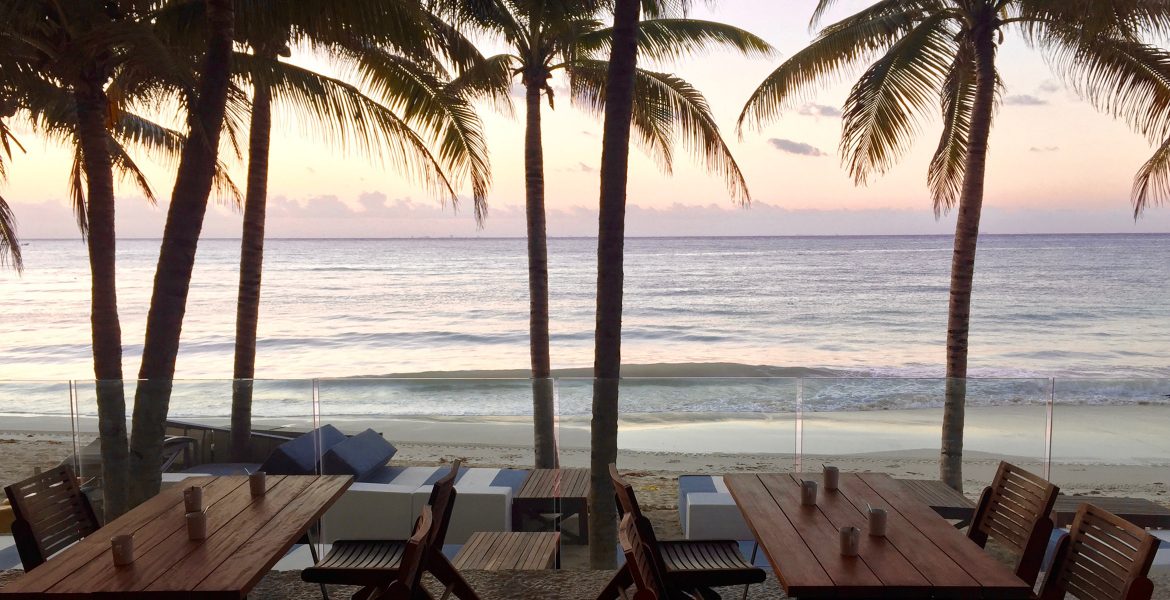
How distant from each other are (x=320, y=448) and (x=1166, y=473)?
19.1 feet

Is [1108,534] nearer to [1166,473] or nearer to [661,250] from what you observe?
[1166,473]

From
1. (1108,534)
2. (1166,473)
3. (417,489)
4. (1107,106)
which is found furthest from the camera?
(1107,106)

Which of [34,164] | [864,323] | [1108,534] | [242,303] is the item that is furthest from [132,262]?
[1108,534]

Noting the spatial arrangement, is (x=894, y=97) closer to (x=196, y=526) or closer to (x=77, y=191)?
(x=196, y=526)

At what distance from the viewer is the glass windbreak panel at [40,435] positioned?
608 centimetres

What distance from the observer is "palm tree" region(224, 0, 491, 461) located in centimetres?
641

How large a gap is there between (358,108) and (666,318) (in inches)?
1201

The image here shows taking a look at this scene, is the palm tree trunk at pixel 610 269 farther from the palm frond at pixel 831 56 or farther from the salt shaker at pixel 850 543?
the palm frond at pixel 831 56

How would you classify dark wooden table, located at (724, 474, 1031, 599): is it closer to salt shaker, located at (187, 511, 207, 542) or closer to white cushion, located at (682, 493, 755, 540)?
white cushion, located at (682, 493, 755, 540)

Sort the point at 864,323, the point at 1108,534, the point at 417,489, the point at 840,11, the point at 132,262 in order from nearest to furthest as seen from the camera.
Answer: the point at 1108,534
the point at 417,489
the point at 840,11
the point at 864,323
the point at 132,262

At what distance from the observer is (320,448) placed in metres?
6.08

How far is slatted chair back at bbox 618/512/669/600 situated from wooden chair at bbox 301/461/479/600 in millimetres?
856

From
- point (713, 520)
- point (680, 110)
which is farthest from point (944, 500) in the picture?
point (680, 110)

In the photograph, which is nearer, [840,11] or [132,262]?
[840,11]
